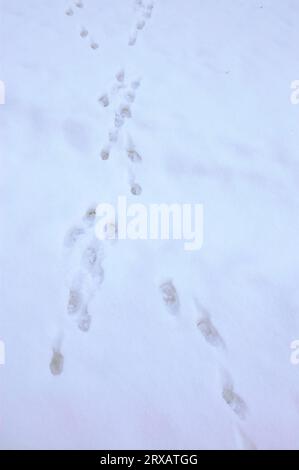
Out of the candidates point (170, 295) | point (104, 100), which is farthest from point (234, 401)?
point (104, 100)

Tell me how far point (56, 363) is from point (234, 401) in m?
0.65

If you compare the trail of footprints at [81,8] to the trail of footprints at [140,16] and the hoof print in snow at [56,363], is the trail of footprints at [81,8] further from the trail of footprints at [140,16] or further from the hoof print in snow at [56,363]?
the hoof print in snow at [56,363]

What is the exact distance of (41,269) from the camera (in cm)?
154

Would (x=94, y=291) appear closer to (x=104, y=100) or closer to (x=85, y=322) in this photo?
(x=85, y=322)

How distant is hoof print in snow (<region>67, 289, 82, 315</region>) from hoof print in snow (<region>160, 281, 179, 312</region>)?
345 millimetres

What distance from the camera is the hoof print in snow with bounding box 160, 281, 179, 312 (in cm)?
151

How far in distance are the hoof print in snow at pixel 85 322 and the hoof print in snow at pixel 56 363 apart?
0.12 meters

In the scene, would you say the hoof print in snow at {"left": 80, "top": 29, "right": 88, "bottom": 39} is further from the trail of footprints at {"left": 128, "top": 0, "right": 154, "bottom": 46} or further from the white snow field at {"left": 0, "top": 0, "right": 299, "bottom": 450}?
the trail of footprints at {"left": 128, "top": 0, "right": 154, "bottom": 46}

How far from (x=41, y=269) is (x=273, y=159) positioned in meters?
1.45

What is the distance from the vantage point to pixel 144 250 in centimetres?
167

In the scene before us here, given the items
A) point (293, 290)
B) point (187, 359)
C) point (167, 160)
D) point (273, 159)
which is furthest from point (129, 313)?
point (273, 159)

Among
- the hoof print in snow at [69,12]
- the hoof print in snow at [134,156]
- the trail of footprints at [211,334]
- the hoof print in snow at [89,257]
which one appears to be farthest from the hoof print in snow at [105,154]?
the hoof print in snow at [69,12]

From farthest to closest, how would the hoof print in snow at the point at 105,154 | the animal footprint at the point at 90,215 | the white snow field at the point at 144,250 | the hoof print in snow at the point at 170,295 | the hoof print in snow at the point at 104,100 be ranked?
the hoof print in snow at the point at 104,100 → the hoof print in snow at the point at 105,154 → the animal footprint at the point at 90,215 → the hoof print in snow at the point at 170,295 → the white snow field at the point at 144,250

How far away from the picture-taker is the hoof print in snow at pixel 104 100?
2.29 meters
